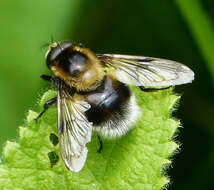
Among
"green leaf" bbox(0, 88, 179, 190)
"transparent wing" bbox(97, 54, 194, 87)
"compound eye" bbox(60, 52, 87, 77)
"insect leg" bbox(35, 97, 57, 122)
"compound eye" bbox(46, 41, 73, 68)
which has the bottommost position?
"green leaf" bbox(0, 88, 179, 190)

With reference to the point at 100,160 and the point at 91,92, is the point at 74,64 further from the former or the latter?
the point at 100,160

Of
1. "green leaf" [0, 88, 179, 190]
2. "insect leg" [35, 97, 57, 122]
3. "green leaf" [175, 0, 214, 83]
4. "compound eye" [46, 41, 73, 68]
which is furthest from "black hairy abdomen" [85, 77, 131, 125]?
"green leaf" [175, 0, 214, 83]

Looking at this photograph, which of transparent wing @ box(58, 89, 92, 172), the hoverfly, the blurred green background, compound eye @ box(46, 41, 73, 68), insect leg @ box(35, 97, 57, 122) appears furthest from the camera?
the blurred green background

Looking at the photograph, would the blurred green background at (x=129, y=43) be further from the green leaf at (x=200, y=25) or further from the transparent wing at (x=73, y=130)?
the transparent wing at (x=73, y=130)

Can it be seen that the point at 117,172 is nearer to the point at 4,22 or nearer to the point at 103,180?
the point at 103,180

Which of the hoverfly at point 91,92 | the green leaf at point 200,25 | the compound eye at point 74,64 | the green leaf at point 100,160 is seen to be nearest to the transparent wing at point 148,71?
the hoverfly at point 91,92

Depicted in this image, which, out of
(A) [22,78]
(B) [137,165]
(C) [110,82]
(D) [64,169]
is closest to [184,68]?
(C) [110,82]

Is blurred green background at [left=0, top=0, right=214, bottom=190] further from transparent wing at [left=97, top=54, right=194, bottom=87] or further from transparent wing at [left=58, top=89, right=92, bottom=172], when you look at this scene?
transparent wing at [left=58, top=89, right=92, bottom=172]

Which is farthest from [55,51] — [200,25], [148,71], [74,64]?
[200,25]
